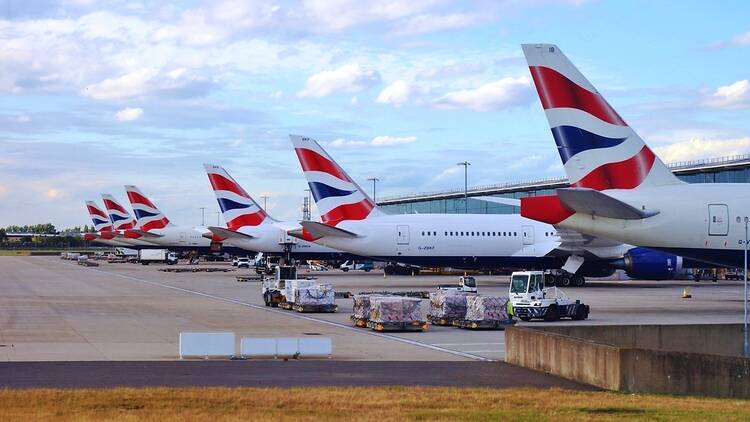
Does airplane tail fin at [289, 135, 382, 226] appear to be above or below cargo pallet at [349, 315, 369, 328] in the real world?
above

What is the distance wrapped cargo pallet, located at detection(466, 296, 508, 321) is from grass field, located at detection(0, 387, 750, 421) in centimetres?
1574

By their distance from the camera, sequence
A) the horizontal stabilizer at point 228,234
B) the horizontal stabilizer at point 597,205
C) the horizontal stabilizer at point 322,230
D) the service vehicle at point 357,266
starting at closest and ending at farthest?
the horizontal stabilizer at point 597,205 → the horizontal stabilizer at point 322,230 → the horizontal stabilizer at point 228,234 → the service vehicle at point 357,266

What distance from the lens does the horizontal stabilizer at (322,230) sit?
195 feet

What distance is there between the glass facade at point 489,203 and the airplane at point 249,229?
51.2ft

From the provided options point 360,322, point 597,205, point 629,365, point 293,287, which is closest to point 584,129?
point 597,205

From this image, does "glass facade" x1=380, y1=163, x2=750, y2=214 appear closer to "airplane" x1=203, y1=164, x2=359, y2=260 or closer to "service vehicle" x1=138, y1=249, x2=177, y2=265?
"airplane" x1=203, y1=164, x2=359, y2=260

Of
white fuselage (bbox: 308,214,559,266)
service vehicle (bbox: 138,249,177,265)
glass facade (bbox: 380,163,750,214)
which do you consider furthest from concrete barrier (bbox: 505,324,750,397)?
service vehicle (bbox: 138,249,177,265)

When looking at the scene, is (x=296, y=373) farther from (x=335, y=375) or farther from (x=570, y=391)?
(x=570, y=391)

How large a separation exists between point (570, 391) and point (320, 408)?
5323mm

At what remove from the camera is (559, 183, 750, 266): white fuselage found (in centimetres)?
3478

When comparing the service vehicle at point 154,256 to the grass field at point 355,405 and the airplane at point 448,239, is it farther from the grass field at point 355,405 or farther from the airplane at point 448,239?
the grass field at point 355,405

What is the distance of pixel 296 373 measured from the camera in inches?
835

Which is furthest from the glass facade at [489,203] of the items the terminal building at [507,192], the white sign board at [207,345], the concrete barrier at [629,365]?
the white sign board at [207,345]

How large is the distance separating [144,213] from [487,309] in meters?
91.2
